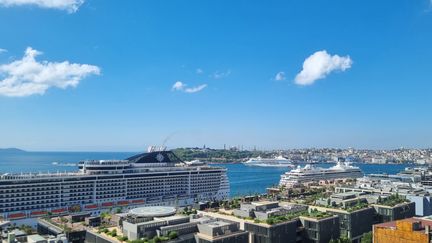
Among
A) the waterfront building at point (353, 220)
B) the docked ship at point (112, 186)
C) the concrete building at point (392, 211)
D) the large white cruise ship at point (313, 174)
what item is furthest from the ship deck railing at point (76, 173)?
the concrete building at point (392, 211)

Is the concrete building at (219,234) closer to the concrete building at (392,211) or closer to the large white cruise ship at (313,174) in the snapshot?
the concrete building at (392,211)

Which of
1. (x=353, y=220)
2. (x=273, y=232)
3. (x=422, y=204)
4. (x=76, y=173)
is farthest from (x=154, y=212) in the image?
(x=422, y=204)

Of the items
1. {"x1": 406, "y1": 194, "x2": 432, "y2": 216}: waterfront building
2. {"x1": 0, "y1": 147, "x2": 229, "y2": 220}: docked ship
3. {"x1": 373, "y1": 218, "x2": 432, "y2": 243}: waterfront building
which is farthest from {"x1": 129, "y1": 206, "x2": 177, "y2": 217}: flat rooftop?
{"x1": 406, "y1": 194, "x2": 432, "y2": 216}: waterfront building

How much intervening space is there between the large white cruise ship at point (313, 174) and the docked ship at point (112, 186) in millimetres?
28752

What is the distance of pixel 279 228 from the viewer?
32.2 metres

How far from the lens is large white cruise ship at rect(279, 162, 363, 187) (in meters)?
97.0

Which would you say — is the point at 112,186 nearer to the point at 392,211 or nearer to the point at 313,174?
the point at 392,211

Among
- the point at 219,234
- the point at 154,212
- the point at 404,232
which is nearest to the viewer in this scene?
the point at 219,234

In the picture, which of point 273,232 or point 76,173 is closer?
point 273,232

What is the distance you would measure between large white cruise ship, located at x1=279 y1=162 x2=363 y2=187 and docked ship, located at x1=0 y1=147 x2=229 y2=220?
94.3ft

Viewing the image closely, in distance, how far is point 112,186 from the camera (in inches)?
2287

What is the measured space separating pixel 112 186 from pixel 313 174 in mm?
59154

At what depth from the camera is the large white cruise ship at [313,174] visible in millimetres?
97000

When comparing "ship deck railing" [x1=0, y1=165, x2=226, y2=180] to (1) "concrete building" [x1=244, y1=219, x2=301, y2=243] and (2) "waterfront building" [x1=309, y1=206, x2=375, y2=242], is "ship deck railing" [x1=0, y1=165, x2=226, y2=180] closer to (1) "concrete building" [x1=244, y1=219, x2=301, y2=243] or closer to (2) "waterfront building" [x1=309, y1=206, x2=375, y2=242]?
(2) "waterfront building" [x1=309, y1=206, x2=375, y2=242]
